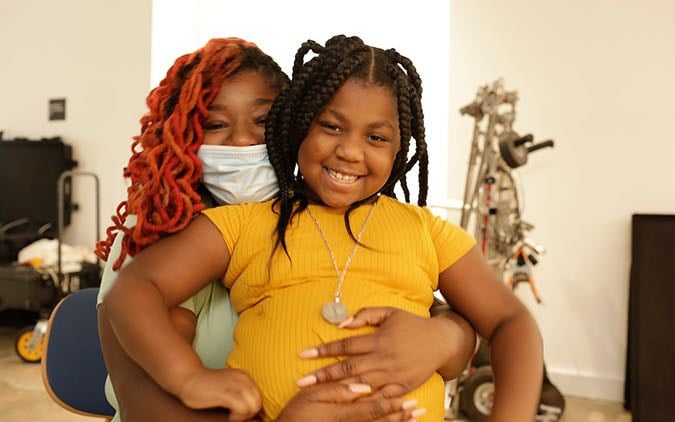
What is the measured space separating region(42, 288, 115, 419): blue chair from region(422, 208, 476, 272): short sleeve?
93cm

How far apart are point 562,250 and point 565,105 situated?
2.76 feet

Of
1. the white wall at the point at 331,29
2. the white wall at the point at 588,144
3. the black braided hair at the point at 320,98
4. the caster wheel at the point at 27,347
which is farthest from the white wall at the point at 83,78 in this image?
the black braided hair at the point at 320,98

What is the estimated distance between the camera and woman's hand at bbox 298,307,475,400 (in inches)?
32.5

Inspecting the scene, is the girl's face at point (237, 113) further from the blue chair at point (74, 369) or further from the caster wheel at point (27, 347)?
the caster wheel at point (27, 347)

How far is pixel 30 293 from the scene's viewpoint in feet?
12.6

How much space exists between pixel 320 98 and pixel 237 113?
20cm

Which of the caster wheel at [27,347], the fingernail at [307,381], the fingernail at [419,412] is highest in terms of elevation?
the fingernail at [307,381]

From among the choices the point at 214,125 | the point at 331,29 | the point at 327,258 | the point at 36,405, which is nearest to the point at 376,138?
the point at 327,258

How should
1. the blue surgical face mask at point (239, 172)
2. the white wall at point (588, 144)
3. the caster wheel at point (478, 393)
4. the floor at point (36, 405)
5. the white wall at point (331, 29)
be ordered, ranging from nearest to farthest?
the blue surgical face mask at point (239, 172) < the caster wheel at point (478, 393) < the floor at point (36, 405) < the white wall at point (588, 144) < the white wall at point (331, 29)

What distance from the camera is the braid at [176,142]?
0.93 meters

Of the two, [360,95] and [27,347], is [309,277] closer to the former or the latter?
[360,95]

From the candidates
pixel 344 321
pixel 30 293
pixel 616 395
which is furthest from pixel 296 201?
pixel 30 293

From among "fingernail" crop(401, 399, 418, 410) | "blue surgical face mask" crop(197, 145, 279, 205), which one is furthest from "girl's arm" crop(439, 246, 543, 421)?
"blue surgical face mask" crop(197, 145, 279, 205)

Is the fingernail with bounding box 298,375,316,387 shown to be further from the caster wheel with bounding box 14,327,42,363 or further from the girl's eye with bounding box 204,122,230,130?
the caster wheel with bounding box 14,327,42,363
